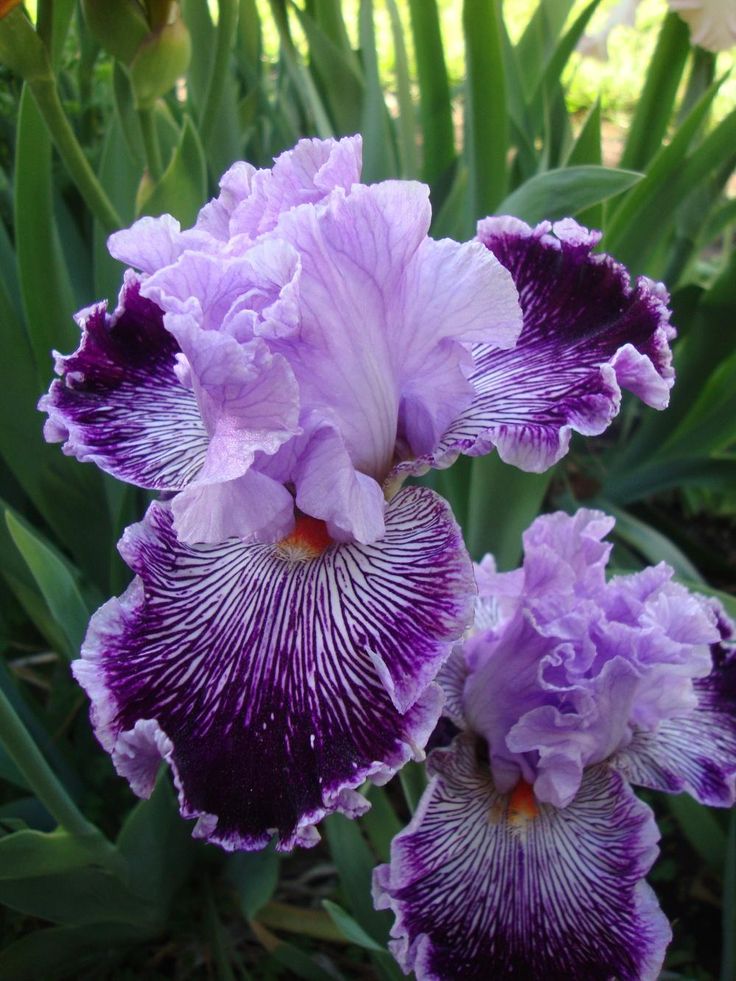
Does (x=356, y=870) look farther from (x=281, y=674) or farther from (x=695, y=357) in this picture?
(x=695, y=357)

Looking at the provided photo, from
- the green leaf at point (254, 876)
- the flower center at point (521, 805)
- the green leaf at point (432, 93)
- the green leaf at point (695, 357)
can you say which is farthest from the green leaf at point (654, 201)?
the green leaf at point (254, 876)

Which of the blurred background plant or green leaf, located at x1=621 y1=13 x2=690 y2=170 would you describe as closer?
the blurred background plant

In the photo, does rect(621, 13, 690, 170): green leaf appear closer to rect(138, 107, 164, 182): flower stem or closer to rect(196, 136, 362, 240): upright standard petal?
rect(138, 107, 164, 182): flower stem

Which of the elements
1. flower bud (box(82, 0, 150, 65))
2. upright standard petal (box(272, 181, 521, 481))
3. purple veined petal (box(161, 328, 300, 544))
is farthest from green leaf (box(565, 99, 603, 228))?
purple veined petal (box(161, 328, 300, 544))

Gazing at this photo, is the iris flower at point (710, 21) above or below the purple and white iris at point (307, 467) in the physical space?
above

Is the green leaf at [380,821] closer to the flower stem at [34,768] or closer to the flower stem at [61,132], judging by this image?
the flower stem at [34,768]

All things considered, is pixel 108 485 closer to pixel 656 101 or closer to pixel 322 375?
pixel 322 375

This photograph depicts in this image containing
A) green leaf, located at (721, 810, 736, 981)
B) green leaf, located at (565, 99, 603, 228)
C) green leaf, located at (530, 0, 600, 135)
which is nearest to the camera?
green leaf, located at (721, 810, 736, 981)
